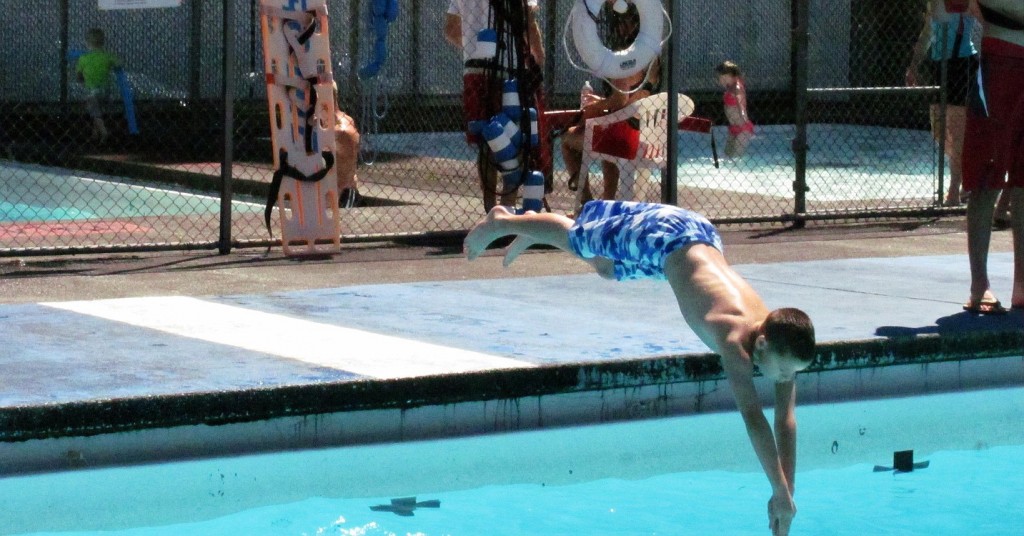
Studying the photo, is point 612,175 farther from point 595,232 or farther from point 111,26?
point 111,26

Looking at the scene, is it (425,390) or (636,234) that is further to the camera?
(425,390)

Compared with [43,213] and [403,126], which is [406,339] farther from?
[403,126]

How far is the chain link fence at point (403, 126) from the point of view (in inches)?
441

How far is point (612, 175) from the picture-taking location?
34.9 ft

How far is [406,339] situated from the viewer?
22.5 feet

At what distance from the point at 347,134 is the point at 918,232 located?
4.15 m

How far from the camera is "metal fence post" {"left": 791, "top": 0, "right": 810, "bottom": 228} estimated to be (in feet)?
35.8

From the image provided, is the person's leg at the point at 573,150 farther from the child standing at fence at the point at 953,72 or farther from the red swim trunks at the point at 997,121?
the red swim trunks at the point at 997,121

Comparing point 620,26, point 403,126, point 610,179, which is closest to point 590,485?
point 610,179

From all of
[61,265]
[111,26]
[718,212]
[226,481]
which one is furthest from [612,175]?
[111,26]

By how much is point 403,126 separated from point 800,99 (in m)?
7.94

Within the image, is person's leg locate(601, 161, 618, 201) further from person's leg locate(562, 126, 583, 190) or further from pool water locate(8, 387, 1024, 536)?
pool water locate(8, 387, 1024, 536)

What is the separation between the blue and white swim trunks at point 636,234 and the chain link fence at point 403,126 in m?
3.90

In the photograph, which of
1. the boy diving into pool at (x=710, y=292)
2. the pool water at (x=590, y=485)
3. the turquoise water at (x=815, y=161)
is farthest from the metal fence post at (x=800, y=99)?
the boy diving into pool at (x=710, y=292)
